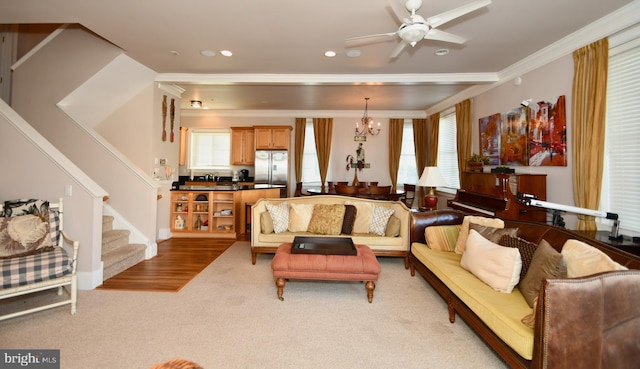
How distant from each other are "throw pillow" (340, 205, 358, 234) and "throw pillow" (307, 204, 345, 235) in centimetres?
6

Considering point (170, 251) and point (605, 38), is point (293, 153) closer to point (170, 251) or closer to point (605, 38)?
point (170, 251)

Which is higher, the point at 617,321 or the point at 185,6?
the point at 185,6

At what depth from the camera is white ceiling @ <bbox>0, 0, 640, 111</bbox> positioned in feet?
9.71

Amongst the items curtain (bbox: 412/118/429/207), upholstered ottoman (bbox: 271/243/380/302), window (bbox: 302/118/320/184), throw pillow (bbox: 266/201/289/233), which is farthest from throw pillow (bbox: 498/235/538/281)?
window (bbox: 302/118/320/184)

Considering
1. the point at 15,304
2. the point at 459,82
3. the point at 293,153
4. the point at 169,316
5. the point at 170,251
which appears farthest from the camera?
the point at 293,153

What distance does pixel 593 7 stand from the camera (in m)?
2.86

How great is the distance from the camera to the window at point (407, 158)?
8.11 m

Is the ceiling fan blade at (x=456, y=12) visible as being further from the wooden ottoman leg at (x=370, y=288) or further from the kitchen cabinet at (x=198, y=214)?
the kitchen cabinet at (x=198, y=214)

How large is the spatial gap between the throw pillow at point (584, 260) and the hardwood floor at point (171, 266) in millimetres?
3536

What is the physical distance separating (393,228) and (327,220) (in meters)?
0.93

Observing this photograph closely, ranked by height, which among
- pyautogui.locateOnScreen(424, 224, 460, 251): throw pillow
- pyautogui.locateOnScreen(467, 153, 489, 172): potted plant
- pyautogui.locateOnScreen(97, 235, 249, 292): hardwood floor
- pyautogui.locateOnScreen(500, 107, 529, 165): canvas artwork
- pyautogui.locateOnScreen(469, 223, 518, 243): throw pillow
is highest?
pyautogui.locateOnScreen(500, 107, 529, 165): canvas artwork

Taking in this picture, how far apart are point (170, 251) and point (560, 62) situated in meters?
6.23

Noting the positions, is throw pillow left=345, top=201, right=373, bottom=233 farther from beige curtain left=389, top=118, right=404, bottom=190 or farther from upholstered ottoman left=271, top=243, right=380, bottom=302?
beige curtain left=389, top=118, right=404, bottom=190

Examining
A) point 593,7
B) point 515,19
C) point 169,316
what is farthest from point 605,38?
point 169,316
